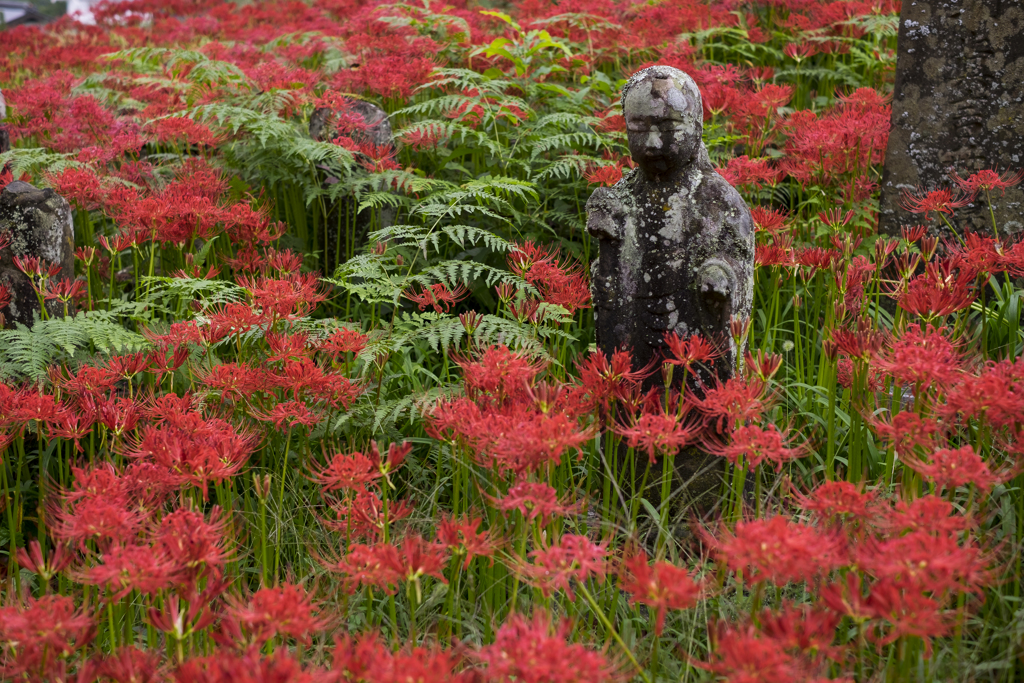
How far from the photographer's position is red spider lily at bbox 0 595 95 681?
1.68m

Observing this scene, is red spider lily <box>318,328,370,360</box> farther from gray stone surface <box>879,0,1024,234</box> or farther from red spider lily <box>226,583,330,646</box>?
gray stone surface <box>879,0,1024,234</box>

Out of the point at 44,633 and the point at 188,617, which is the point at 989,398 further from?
the point at 44,633

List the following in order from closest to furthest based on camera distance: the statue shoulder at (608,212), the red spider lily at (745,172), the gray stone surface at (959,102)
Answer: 1. the statue shoulder at (608,212)
2. the red spider lily at (745,172)
3. the gray stone surface at (959,102)

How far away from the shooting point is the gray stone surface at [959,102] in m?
4.09

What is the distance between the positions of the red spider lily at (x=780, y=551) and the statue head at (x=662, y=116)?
4.97 feet

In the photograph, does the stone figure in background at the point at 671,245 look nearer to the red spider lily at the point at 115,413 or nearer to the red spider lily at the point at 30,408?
the red spider lily at the point at 115,413

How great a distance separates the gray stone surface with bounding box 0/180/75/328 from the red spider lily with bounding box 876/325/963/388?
11.3 feet

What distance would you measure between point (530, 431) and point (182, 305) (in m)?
2.48

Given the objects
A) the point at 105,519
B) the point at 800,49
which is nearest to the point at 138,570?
the point at 105,519

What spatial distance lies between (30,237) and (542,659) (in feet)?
10.9

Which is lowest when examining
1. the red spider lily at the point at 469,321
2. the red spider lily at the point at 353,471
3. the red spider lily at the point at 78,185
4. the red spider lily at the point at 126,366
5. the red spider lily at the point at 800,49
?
the red spider lily at the point at 353,471

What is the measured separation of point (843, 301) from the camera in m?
2.94

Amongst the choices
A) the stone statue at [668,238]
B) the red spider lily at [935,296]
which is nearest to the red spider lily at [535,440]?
the stone statue at [668,238]

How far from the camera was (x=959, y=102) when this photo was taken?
420 cm
